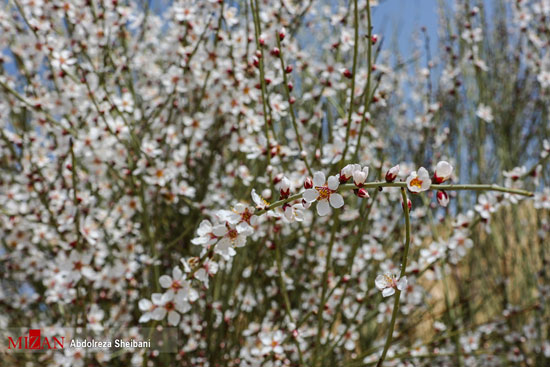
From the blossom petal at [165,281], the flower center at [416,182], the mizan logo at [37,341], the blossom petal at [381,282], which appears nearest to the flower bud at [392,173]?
the flower center at [416,182]

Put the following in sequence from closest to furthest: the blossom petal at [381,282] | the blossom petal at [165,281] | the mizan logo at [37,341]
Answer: the blossom petal at [381,282]
the blossom petal at [165,281]
the mizan logo at [37,341]

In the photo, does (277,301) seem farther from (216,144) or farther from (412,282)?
(216,144)

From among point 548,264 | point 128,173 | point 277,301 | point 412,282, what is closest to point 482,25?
point 548,264

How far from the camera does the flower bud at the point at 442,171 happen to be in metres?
1.14

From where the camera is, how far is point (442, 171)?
1.15 meters

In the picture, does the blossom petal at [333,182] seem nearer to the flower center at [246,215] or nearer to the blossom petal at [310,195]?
the blossom petal at [310,195]

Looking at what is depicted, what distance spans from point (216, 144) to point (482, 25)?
131 inches

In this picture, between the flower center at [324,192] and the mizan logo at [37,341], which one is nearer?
the flower center at [324,192]

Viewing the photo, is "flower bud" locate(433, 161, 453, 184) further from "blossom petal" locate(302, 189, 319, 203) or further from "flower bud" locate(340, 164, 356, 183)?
"blossom petal" locate(302, 189, 319, 203)

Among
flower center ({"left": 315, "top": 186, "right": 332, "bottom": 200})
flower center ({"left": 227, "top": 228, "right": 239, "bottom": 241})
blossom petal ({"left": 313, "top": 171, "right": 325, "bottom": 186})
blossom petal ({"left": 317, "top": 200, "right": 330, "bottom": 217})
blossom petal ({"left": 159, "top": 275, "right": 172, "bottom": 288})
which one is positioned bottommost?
blossom petal ({"left": 159, "top": 275, "right": 172, "bottom": 288})

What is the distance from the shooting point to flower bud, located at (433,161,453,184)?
1136 millimetres

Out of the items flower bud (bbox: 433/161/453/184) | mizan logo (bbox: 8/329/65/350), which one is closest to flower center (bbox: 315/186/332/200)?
flower bud (bbox: 433/161/453/184)

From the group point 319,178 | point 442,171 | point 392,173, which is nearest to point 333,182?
point 319,178

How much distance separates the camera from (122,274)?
251 cm
